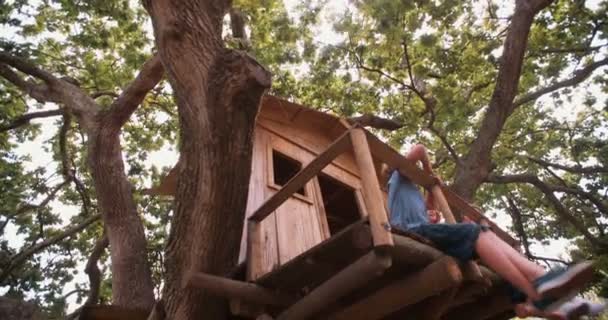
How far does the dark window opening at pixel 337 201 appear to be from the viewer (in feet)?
24.9

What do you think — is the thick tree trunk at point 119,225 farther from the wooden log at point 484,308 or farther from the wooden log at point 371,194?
the wooden log at point 484,308

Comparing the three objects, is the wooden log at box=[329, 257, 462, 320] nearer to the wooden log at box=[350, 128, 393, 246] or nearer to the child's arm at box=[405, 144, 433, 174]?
the wooden log at box=[350, 128, 393, 246]

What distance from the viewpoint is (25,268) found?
11.2 metres

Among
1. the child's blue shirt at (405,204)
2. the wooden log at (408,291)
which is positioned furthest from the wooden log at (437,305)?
the child's blue shirt at (405,204)

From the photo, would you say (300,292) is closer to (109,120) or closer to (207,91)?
(207,91)

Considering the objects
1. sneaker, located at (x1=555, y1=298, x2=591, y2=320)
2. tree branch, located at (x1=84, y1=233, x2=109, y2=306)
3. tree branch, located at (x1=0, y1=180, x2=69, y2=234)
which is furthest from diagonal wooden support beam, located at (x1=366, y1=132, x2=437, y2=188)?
tree branch, located at (x1=0, y1=180, x2=69, y2=234)

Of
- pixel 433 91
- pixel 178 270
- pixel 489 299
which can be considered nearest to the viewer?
pixel 178 270

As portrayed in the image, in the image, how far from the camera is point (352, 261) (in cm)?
380

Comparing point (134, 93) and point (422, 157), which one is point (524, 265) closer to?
point (422, 157)

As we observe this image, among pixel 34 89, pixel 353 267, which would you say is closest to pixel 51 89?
pixel 34 89

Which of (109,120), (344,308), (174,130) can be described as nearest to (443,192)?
(344,308)

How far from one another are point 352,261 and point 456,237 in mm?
943

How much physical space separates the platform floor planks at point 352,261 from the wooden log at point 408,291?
87mm

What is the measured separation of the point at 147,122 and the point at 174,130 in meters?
0.85
